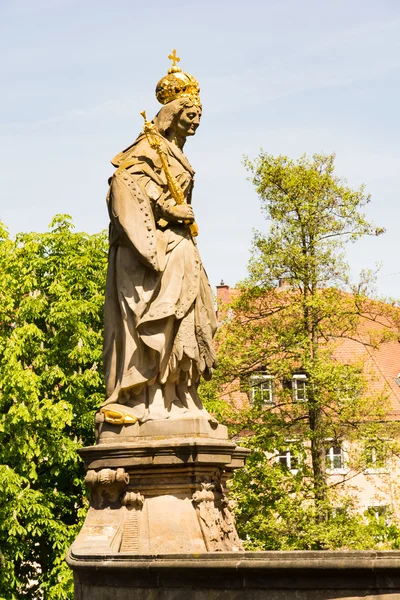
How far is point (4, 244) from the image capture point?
2389 cm

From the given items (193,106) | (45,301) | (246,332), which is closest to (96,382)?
(45,301)

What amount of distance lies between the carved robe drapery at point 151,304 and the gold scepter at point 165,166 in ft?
0.15

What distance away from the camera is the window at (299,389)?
23734 millimetres

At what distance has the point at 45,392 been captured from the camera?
22.5 metres

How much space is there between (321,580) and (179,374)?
3.16 meters

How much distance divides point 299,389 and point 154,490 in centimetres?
1666

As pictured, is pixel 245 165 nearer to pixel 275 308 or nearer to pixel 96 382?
pixel 275 308

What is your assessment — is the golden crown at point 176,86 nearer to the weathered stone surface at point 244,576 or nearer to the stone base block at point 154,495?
the stone base block at point 154,495

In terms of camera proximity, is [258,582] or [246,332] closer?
[258,582]

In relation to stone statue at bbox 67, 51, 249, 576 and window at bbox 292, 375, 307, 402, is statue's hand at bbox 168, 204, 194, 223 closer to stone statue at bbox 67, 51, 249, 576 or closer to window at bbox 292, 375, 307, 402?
stone statue at bbox 67, 51, 249, 576

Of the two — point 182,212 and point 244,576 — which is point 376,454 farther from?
point 244,576

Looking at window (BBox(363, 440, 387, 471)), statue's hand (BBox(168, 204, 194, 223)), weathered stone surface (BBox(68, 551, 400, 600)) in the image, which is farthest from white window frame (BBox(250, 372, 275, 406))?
weathered stone surface (BBox(68, 551, 400, 600))

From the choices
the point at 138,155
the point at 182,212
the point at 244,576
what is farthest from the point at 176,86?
the point at 244,576

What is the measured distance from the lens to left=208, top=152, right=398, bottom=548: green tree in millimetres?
22203
